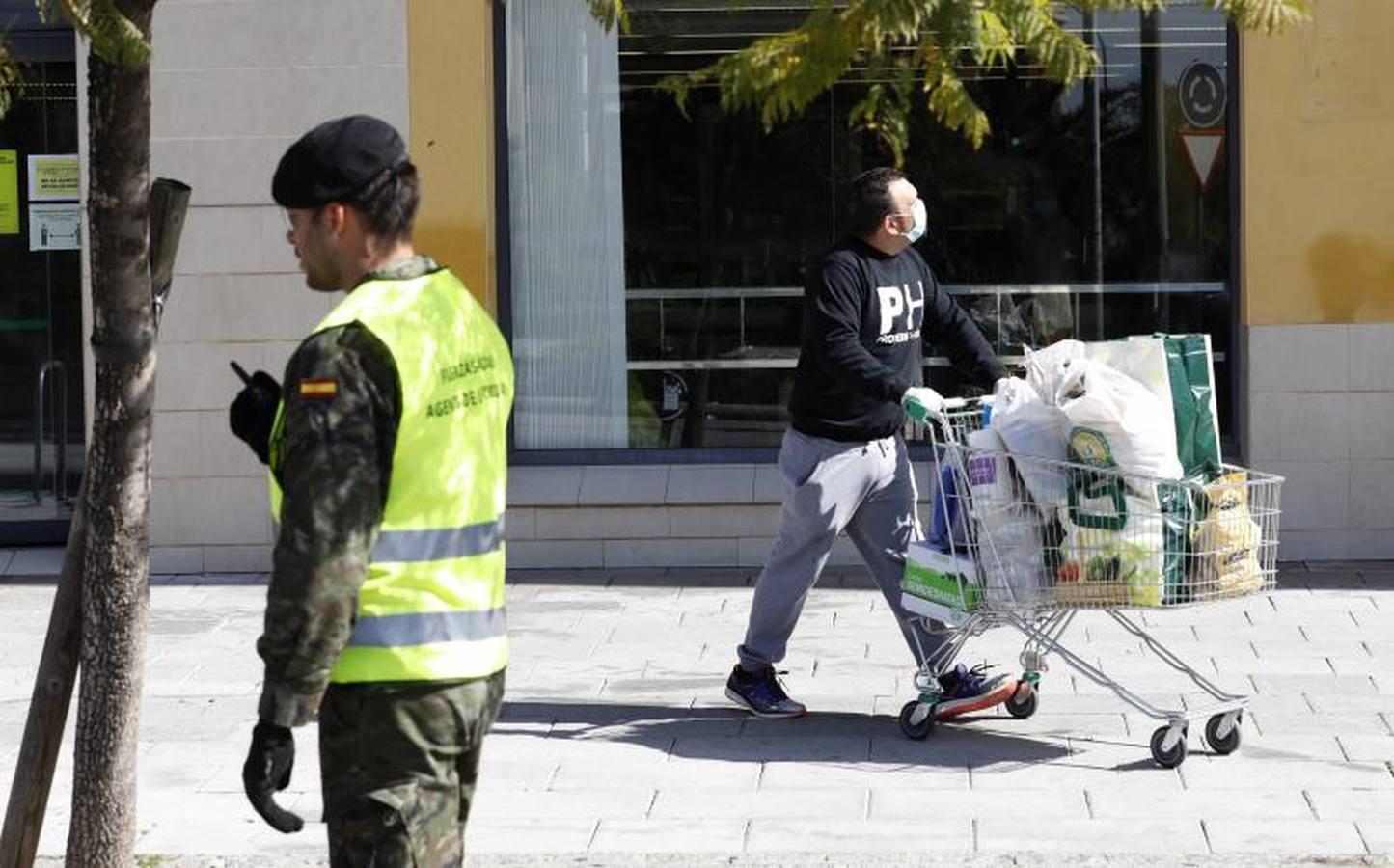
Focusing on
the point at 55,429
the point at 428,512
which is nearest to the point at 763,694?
the point at 428,512

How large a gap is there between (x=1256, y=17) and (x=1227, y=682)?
4.38 m

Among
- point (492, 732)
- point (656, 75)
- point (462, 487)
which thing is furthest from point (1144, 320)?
point (462, 487)

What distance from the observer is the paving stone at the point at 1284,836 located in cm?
623

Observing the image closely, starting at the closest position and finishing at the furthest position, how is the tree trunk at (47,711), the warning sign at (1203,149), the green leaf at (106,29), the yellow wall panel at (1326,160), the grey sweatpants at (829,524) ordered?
1. the green leaf at (106,29)
2. the tree trunk at (47,711)
3. the grey sweatpants at (829,524)
4. the yellow wall panel at (1326,160)
5. the warning sign at (1203,149)

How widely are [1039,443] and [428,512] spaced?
3.32 meters

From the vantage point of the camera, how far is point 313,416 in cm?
383

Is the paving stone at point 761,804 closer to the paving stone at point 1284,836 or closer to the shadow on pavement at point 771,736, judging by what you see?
the shadow on pavement at point 771,736

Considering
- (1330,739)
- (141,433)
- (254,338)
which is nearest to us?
(141,433)

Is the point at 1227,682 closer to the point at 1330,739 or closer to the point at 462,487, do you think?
the point at 1330,739

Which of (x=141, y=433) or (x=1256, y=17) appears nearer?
(x=1256, y=17)

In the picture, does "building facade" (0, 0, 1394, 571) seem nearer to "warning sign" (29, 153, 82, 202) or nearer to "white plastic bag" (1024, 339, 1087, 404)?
"warning sign" (29, 153, 82, 202)

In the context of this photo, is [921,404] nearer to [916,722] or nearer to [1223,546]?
[1223,546]

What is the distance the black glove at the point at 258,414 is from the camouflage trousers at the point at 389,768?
0.51 meters

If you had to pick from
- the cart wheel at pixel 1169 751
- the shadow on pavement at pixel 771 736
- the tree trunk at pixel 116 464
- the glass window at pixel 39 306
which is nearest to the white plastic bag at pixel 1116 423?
the cart wheel at pixel 1169 751
